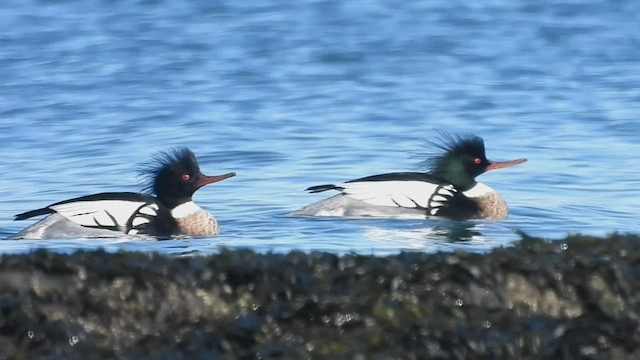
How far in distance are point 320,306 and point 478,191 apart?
6.94 metres

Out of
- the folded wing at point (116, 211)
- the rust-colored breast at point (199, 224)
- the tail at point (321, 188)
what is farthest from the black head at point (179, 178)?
the tail at point (321, 188)

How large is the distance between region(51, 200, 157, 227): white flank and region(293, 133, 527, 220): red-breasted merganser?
112 cm

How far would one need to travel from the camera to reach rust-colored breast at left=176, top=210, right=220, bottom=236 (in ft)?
29.3

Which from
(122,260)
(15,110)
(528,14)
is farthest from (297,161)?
(528,14)

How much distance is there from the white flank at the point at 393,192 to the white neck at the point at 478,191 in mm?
266

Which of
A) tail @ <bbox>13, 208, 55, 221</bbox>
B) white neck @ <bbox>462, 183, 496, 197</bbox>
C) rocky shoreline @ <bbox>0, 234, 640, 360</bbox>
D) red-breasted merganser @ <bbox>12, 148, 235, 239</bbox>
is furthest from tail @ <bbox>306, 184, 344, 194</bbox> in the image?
rocky shoreline @ <bbox>0, 234, 640, 360</bbox>

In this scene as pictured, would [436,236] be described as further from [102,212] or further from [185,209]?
[102,212]

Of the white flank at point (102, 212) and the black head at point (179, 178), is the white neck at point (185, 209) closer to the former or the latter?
the black head at point (179, 178)

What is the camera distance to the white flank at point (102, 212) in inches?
351

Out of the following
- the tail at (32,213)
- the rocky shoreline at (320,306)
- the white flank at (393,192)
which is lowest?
the white flank at (393,192)

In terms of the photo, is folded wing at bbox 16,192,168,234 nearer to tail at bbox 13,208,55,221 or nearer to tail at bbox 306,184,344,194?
tail at bbox 13,208,55,221

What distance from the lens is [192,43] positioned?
1911 centimetres

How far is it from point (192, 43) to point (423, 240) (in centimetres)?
1077

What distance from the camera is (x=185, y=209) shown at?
30.8ft
